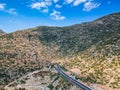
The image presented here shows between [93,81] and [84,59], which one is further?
[84,59]

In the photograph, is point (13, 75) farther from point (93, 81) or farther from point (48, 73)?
point (93, 81)

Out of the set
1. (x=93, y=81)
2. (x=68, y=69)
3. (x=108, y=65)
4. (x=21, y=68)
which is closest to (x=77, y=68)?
(x=68, y=69)

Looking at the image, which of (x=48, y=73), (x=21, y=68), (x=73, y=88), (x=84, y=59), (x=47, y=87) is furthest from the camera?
(x=21, y=68)

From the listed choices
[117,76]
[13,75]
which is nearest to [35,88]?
[117,76]

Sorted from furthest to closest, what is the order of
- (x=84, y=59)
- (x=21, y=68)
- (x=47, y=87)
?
(x=21, y=68) < (x=84, y=59) < (x=47, y=87)

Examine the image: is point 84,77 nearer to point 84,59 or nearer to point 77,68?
point 77,68

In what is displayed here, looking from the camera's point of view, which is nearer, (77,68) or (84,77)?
(84,77)

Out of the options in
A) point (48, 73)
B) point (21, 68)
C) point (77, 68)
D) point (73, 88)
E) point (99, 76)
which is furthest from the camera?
point (21, 68)

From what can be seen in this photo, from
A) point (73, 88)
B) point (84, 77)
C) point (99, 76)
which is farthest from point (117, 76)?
point (73, 88)

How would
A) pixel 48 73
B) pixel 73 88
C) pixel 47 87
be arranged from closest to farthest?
1. pixel 73 88
2. pixel 47 87
3. pixel 48 73
